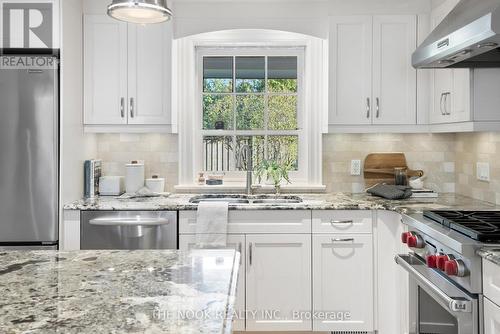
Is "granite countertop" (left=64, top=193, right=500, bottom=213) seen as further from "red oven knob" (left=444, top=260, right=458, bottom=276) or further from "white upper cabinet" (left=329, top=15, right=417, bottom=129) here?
"red oven knob" (left=444, top=260, right=458, bottom=276)

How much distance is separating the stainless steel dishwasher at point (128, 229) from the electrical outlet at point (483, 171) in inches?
79.7

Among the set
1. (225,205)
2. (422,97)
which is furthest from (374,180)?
(225,205)

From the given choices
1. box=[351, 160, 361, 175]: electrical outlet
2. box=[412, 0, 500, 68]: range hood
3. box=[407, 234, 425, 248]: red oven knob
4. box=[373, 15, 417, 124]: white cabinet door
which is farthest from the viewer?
box=[351, 160, 361, 175]: electrical outlet

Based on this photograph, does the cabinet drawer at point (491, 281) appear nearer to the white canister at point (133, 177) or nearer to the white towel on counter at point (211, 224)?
the white towel on counter at point (211, 224)

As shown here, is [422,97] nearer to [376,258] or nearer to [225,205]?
[376,258]

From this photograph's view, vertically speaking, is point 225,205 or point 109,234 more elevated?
point 225,205

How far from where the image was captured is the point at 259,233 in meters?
2.95

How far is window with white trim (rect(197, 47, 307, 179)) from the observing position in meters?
3.69

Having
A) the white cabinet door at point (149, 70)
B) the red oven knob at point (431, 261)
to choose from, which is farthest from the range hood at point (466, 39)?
the white cabinet door at point (149, 70)

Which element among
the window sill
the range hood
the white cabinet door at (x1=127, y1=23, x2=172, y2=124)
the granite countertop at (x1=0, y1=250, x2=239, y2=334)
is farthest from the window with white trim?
the granite countertop at (x1=0, y1=250, x2=239, y2=334)

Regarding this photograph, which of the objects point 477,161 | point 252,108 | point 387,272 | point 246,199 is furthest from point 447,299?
point 252,108

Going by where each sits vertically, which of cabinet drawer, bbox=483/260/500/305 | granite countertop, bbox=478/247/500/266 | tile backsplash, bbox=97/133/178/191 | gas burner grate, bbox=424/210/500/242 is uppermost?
tile backsplash, bbox=97/133/178/191

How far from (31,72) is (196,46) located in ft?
4.13

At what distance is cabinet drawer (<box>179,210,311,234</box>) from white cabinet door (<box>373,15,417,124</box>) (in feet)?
3.15
